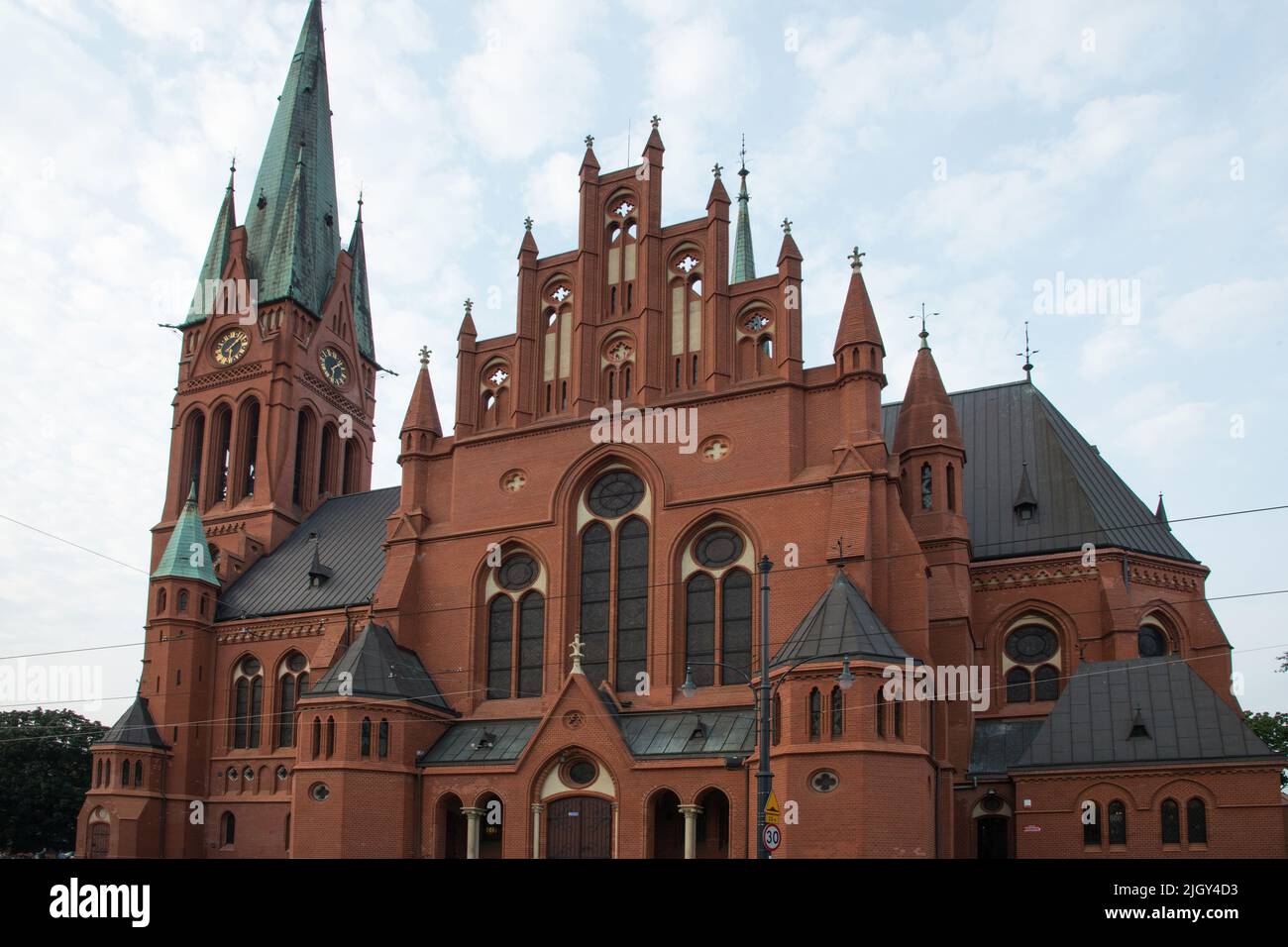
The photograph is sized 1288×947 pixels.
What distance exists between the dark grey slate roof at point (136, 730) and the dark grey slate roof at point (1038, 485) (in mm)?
30182

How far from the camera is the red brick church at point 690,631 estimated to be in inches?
1318

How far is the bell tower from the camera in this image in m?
57.2

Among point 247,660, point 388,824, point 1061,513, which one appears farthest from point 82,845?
point 1061,513

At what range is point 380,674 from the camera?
3928 cm

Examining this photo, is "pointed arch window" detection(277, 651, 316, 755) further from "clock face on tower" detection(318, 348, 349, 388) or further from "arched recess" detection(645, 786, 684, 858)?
"arched recess" detection(645, 786, 684, 858)

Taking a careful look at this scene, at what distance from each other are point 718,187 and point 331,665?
20.3m

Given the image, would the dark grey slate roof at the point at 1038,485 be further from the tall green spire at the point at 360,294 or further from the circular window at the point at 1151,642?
the tall green spire at the point at 360,294

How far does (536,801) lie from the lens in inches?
1425

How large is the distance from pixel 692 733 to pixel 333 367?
110ft

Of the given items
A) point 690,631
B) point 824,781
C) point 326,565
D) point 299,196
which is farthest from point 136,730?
point 824,781

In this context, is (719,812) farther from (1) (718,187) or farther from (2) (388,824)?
(1) (718,187)

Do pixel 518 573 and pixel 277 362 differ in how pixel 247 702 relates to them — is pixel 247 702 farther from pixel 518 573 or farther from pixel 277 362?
pixel 277 362
